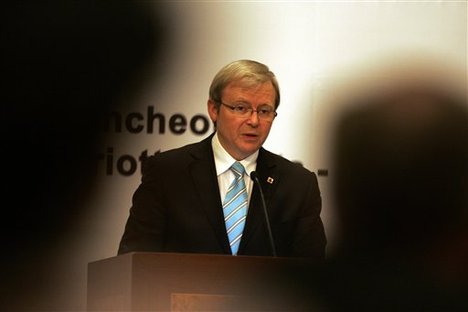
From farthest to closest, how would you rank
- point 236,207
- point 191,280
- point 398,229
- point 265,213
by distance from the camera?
point 236,207
point 265,213
point 191,280
point 398,229

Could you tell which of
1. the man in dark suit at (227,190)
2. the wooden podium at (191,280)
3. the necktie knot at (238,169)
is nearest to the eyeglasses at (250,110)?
the man in dark suit at (227,190)

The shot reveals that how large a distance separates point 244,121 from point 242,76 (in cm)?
10

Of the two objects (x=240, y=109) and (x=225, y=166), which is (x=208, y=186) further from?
(x=240, y=109)

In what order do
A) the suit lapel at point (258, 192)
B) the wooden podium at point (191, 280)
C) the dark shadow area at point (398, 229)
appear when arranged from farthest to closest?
the suit lapel at point (258, 192) < the wooden podium at point (191, 280) < the dark shadow area at point (398, 229)

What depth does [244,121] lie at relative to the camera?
182 centimetres

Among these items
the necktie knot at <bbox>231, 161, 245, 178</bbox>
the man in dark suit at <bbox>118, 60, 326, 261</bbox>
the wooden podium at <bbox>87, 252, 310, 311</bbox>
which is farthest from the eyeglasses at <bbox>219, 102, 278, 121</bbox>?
the wooden podium at <bbox>87, 252, 310, 311</bbox>

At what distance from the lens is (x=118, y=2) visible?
2273 mm

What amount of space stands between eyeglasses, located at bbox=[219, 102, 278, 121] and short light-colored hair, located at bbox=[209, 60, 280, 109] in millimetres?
25

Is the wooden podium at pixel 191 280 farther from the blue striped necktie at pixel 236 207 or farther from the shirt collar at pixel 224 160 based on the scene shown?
the shirt collar at pixel 224 160

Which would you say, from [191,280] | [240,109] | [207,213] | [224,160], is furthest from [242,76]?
[191,280]

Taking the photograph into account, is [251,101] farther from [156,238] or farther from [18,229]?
[18,229]

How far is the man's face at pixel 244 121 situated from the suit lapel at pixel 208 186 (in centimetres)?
6

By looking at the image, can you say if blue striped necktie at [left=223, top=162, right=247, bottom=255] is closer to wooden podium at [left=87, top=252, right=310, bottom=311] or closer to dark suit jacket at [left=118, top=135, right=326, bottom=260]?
dark suit jacket at [left=118, top=135, right=326, bottom=260]

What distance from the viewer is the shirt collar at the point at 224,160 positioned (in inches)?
72.2
